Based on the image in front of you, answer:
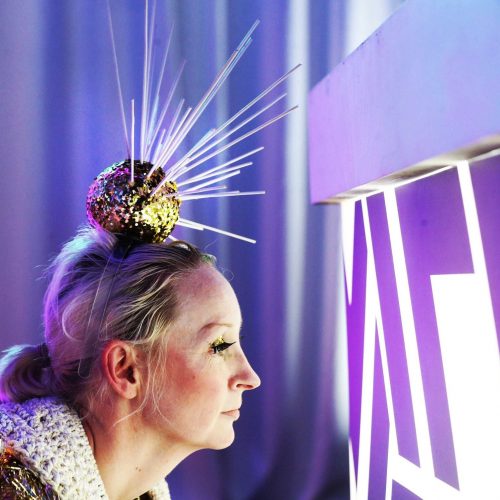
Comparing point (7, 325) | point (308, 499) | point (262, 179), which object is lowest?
point (308, 499)

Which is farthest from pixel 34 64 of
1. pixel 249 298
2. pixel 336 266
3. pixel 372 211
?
pixel 372 211

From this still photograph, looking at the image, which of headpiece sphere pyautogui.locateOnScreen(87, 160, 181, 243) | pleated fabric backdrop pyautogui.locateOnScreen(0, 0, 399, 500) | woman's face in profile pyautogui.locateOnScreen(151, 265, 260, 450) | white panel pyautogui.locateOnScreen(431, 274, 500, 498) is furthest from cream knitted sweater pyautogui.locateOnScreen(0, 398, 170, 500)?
pleated fabric backdrop pyautogui.locateOnScreen(0, 0, 399, 500)

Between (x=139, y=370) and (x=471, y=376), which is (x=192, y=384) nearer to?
(x=139, y=370)

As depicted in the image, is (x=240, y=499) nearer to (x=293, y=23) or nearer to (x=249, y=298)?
(x=249, y=298)

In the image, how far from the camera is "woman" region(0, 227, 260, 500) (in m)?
0.87

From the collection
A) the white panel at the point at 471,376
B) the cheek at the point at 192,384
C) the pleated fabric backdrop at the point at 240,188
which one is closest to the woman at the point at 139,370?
the cheek at the point at 192,384

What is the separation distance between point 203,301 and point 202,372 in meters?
0.09

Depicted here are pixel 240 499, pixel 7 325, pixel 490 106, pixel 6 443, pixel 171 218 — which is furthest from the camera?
pixel 240 499

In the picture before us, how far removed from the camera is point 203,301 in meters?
0.91

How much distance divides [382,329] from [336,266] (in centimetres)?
88

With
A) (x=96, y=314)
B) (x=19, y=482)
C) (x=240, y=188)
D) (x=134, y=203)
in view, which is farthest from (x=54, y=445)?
(x=240, y=188)

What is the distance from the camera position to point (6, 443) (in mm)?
781

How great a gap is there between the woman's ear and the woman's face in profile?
0.13 ft

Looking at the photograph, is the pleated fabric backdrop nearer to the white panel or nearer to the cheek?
the cheek
